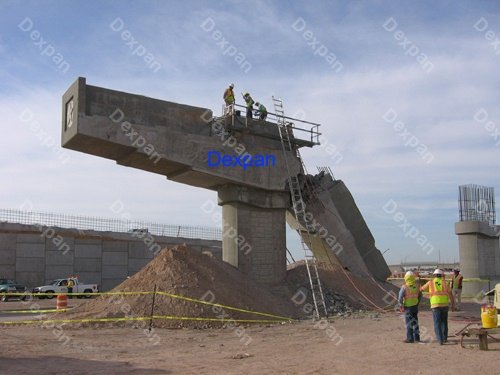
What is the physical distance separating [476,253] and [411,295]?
20.3 m

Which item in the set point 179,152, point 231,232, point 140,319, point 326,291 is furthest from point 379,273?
point 140,319

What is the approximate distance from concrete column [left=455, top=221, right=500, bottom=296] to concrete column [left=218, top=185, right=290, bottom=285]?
47.3 ft

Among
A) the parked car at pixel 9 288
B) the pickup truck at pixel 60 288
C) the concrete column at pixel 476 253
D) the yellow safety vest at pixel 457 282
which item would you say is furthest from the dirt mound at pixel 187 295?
the parked car at pixel 9 288

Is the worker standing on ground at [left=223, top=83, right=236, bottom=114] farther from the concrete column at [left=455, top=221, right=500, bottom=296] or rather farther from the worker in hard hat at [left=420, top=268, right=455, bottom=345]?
the concrete column at [left=455, top=221, right=500, bottom=296]

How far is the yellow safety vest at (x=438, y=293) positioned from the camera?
1134 centimetres

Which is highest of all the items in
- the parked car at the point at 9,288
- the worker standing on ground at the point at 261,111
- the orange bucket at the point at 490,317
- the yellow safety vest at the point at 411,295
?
the worker standing on ground at the point at 261,111

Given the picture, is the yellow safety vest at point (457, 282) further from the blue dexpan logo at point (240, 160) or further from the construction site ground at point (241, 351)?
the blue dexpan logo at point (240, 160)

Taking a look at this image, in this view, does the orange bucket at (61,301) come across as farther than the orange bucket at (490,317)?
Yes

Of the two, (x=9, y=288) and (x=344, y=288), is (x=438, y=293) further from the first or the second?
(x=9, y=288)

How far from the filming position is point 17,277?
33812 millimetres

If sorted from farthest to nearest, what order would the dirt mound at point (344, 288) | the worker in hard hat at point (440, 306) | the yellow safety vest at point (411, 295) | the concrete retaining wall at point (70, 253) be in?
the concrete retaining wall at point (70, 253), the dirt mound at point (344, 288), the yellow safety vest at point (411, 295), the worker in hard hat at point (440, 306)

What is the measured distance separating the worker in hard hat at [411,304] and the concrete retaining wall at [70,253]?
92.8 feet

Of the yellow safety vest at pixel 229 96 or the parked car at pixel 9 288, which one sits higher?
the yellow safety vest at pixel 229 96

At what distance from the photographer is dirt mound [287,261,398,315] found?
779 inches
